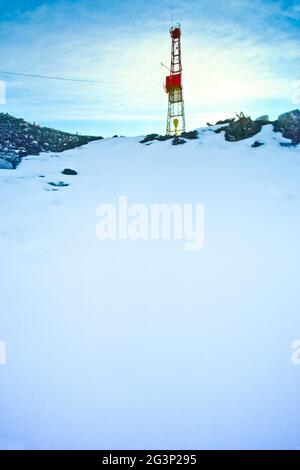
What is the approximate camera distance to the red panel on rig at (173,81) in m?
18.1

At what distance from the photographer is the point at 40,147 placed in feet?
50.6

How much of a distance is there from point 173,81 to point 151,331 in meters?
18.2

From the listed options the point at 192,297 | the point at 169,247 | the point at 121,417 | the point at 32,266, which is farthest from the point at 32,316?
the point at 169,247

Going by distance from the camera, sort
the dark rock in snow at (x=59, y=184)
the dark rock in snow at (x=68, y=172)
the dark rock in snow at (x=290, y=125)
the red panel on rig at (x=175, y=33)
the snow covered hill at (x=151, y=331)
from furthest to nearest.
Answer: the red panel on rig at (x=175, y=33), the dark rock in snow at (x=290, y=125), the dark rock in snow at (x=68, y=172), the dark rock in snow at (x=59, y=184), the snow covered hill at (x=151, y=331)

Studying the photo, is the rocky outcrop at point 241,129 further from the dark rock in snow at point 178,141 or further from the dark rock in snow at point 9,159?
the dark rock in snow at point 9,159

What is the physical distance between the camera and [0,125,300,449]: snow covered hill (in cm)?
279

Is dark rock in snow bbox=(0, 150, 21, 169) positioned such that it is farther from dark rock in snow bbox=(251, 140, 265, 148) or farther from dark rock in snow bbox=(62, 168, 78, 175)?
dark rock in snow bbox=(251, 140, 265, 148)

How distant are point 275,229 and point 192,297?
2869 millimetres

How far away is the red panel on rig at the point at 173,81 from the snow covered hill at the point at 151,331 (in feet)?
44.0

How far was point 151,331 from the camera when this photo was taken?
378cm

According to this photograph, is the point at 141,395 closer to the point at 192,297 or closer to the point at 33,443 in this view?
the point at 33,443

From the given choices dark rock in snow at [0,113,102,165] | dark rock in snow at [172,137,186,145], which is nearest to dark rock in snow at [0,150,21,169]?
dark rock in snow at [0,113,102,165]
